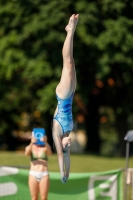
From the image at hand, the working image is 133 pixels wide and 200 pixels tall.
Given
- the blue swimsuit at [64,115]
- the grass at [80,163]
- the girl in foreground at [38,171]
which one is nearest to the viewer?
the blue swimsuit at [64,115]

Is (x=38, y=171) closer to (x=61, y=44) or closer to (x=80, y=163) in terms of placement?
(x=80, y=163)

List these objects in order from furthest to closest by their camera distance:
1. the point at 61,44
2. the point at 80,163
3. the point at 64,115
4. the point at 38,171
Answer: the point at 61,44
the point at 80,163
the point at 38,171
the point at 64,115

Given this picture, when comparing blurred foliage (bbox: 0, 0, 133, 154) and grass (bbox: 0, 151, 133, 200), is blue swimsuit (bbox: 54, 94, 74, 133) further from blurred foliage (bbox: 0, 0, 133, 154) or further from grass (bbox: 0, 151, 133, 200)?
blurred foliage (bbox: 0, 0, 133, 154)

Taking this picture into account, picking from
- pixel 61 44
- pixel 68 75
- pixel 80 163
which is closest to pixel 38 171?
pixel 68 75

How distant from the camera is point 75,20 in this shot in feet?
30.0

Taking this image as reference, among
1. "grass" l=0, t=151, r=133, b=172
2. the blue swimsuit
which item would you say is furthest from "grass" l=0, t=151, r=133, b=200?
the blue swimsuit

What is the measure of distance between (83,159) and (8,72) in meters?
4.62

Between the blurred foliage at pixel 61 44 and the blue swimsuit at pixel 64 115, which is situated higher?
the blurred foliage at pixel 61 44

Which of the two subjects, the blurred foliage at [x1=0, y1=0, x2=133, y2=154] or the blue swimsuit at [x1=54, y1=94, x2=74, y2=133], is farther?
the blurred foliage at [x1=0, y1=0, x2=133, y2=154]

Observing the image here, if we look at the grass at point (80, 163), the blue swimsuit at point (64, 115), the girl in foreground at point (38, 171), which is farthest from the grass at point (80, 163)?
the blue swimsuit at point (64, 115)

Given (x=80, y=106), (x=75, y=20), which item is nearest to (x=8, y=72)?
(x=80, y=106)

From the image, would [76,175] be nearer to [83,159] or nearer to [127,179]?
[127,179]

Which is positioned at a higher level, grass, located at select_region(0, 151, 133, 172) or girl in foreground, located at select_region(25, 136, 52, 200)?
grass, located at select_region(0, 151, 133, 172)

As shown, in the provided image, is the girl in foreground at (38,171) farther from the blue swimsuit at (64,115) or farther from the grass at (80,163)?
the grass at (80,163)
